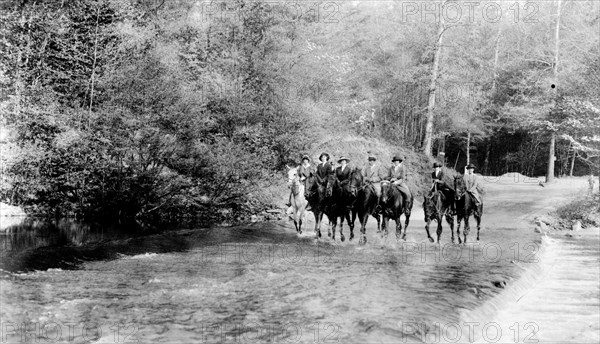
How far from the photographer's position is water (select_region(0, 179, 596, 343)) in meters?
8.04

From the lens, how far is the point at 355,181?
17.2 metres

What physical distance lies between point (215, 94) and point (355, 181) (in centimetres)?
1150

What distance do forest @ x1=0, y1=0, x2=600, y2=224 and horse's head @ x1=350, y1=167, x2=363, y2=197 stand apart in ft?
26.2

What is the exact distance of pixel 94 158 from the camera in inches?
841

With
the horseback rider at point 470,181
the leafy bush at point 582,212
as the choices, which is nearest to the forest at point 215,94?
the leafy bush at point 582,212

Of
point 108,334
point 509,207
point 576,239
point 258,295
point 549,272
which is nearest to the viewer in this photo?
point 108,334

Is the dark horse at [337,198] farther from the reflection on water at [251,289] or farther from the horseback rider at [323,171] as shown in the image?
the reflection on water at [251,289]

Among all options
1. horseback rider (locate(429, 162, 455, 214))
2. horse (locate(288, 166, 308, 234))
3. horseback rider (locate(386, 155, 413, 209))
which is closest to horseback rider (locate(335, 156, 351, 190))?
horseback rider (locate(386, 155, 413, 209))

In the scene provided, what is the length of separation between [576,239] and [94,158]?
18.4m

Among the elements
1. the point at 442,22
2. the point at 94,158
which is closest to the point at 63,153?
the point at 94,158

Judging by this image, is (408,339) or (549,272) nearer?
(408,339)

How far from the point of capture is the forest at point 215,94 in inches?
845

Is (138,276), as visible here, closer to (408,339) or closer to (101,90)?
(408,339)

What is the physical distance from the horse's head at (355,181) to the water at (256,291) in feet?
5.37
